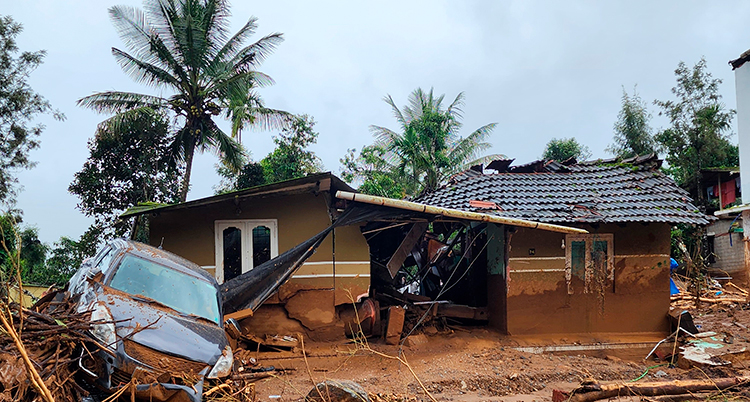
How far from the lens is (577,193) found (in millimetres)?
11617

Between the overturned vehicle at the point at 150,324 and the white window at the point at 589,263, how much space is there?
7.59 m

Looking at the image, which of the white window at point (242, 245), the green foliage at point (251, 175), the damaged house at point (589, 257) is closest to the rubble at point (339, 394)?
the white window at point (242, 245)

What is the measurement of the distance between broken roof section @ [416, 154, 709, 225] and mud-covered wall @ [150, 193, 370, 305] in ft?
8.46

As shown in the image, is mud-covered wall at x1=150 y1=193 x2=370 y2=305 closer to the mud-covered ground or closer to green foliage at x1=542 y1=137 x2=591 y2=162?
the mud-covered ground

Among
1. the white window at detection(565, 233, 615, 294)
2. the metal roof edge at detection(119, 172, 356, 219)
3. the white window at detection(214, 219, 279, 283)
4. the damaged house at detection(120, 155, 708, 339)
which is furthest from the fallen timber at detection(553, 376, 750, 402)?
the white window at detection(214, 219, 279, 283)

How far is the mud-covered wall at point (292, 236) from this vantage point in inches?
388

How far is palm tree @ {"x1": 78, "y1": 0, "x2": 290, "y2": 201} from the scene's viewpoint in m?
16.3

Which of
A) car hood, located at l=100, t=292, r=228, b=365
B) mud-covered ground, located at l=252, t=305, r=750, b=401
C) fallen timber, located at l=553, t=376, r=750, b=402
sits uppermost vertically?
car hood, located at l=100, t=292, r=228, b=365

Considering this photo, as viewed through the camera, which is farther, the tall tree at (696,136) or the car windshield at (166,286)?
the tall tree at (696,136)

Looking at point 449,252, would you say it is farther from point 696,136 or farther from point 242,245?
point 696,136

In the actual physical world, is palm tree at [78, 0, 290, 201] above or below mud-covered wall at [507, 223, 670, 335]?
above

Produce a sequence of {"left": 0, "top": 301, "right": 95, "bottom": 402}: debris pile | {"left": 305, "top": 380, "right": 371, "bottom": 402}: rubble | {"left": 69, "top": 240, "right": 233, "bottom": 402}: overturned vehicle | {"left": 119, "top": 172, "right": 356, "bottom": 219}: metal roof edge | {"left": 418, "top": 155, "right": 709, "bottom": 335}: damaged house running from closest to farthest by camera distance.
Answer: {"left": 0, "top": 301, "right": 95, "bottom": 402}: debris pile < {"left": 69, "top": 240, "right": 233, "bottom": 402}: overturned vehicle < {"left": 305, "top": 380, "right": 371, "bottom": 402}: rubble < {"left": 119, "top": 172, "right": 356, "bottom": 219}: metal roof edge < {"left": 418, "top": 155, "right": 709, "bottom": 335}: damaged house

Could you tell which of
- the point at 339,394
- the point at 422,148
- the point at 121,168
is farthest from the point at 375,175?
the point at 339,394

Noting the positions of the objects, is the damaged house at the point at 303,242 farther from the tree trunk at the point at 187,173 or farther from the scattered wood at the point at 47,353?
the tree trunk at the point at 187,173
